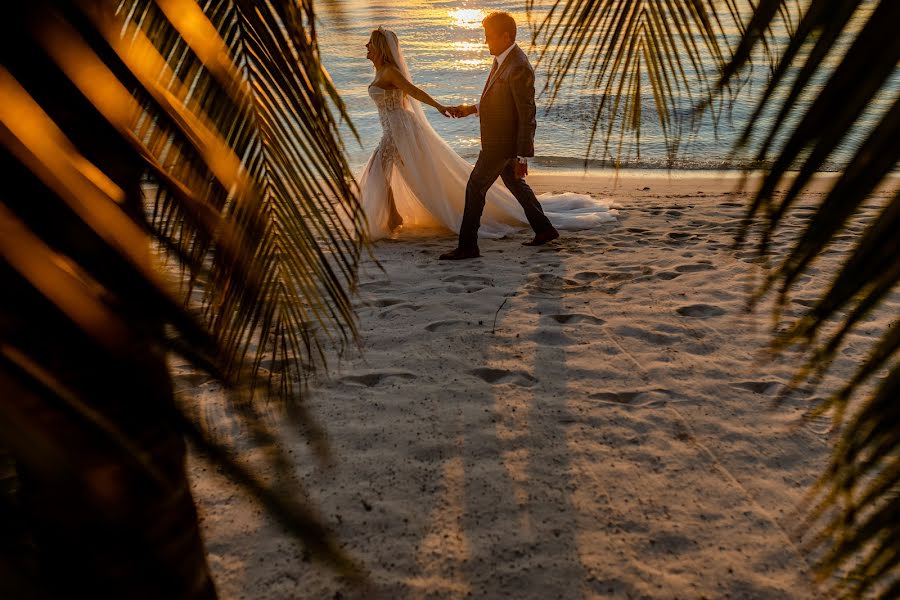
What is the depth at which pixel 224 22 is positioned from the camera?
1138mm

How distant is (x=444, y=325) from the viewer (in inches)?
166

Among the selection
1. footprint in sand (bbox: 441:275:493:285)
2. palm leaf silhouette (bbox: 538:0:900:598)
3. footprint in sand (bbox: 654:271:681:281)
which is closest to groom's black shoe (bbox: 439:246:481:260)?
footprint in sand (bbox: 441:275:493:285)

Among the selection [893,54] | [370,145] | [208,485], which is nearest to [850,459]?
[893,54]

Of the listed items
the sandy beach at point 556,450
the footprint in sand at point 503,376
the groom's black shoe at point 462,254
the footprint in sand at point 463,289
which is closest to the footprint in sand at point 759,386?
the sandy beach at point 556,450

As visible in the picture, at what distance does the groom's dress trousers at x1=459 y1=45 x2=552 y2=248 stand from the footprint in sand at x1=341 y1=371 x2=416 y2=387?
2.37m

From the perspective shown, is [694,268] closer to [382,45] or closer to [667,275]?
[667,275]

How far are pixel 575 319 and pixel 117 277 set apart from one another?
13.0 ft

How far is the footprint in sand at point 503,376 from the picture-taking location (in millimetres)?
3492

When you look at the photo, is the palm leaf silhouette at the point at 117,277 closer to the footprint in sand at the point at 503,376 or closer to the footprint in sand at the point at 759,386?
the footprint in sand at the point at 503,376

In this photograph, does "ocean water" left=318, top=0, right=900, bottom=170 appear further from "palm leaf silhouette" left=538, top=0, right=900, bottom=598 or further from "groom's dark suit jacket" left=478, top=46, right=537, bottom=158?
"groom's dark suit jacket" left=478, top=46, right=537, bottom=158

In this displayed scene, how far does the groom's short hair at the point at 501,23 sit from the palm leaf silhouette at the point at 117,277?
14.1ft

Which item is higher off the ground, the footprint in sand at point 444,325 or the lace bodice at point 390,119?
the lace bodice at point 390,119

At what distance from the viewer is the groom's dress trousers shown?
5.23 meters

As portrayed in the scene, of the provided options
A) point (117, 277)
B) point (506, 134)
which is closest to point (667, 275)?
point (506, 134)
